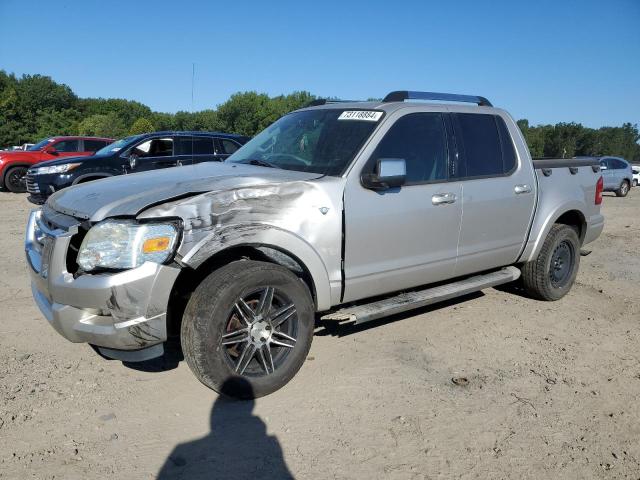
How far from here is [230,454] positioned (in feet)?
8.95

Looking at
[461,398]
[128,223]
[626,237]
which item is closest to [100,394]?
[128,223]

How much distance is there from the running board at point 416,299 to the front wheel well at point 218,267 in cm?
32

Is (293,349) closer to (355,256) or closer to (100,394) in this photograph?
(355,256)

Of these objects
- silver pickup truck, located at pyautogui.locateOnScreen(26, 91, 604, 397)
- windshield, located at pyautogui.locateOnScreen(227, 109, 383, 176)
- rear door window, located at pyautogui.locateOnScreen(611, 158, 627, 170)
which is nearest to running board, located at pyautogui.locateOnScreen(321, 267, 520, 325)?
silver pickup truck, located at pyautogui.locateOnScreen(26, 91, 604, 397)

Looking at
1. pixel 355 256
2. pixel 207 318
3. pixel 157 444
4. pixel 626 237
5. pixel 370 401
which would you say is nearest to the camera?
pixel 157 444

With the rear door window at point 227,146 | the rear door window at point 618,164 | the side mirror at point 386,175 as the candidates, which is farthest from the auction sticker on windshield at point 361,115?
the rear door window at point 618,164

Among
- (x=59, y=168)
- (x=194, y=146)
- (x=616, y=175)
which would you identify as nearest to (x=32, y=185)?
(x=59, y=168)

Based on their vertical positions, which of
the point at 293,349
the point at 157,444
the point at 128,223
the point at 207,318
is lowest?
the point at 157,444

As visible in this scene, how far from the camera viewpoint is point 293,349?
11.2ft

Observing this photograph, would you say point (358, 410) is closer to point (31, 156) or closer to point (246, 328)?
point (246, 328)

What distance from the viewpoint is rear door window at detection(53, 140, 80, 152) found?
15.3 m

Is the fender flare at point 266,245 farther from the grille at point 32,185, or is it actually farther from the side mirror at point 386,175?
the grille at point 32,185

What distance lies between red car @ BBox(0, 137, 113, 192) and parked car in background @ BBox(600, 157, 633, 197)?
63.0 feet

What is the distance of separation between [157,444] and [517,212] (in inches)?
141
